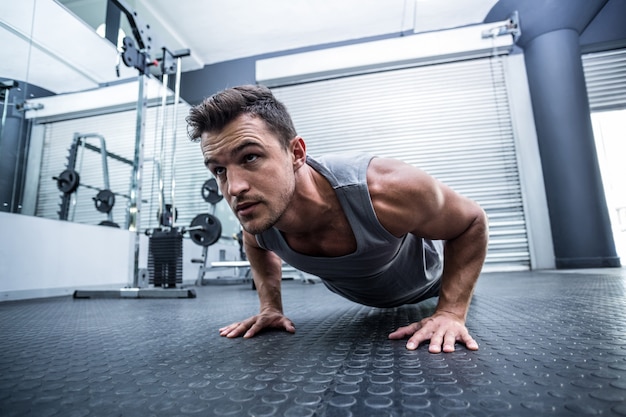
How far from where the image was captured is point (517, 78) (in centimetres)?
406

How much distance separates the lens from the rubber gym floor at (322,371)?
44cm

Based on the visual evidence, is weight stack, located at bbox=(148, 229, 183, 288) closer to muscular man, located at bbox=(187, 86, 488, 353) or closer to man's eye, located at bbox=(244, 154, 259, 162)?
muscular man, located at bbox=(187, 86, 488, 353)

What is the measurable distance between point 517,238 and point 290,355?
12.6ft

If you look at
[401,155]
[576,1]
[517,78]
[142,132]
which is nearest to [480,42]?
[517,78]

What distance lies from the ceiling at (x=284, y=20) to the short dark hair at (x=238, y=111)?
3384 mm

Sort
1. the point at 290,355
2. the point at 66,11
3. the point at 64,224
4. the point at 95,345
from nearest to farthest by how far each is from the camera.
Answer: the point at 290,355
the point at 95,345
the point at 64,224
the point at 66,11

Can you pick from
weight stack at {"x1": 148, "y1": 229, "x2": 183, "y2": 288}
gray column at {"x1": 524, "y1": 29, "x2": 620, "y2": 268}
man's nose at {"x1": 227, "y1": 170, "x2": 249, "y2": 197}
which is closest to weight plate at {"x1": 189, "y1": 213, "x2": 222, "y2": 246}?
weight stack at {"x1": 148, "y1": 229, "x2": 183, "y2": 288}

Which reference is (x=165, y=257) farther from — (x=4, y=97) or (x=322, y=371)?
(x=322, y=371)

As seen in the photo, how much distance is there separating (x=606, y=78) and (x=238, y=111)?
4.76 meters

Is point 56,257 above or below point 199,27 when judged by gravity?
below

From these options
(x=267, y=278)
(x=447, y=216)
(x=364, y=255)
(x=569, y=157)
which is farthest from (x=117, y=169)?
(x=569, y=157)

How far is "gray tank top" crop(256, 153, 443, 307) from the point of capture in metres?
0.88

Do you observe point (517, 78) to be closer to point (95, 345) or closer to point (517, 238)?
point (517, 238)

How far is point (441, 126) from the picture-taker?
13.5 feet
